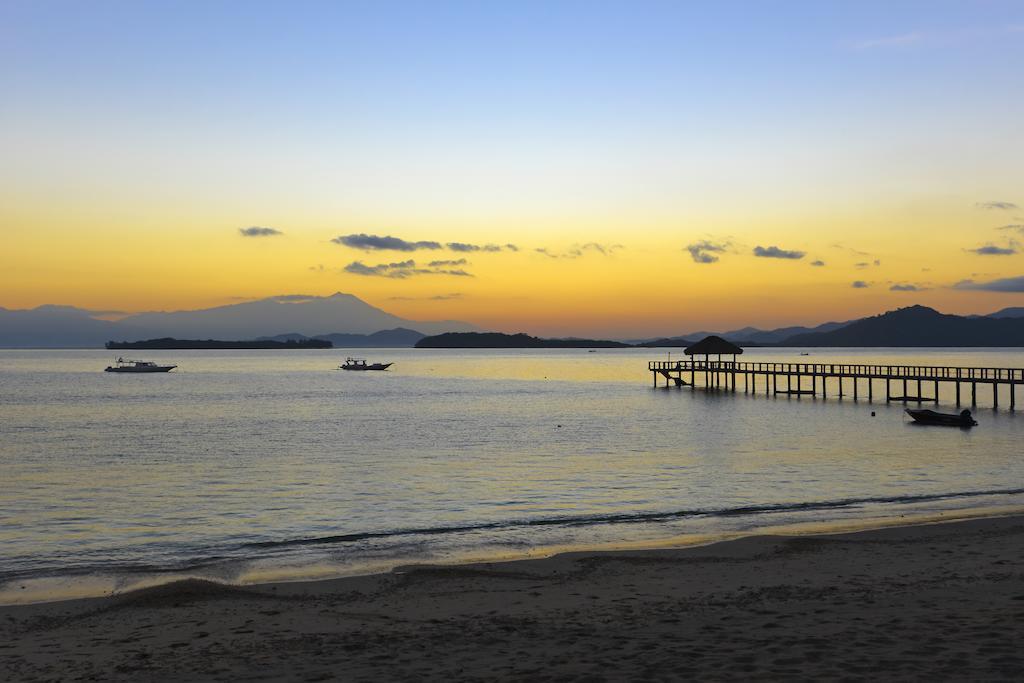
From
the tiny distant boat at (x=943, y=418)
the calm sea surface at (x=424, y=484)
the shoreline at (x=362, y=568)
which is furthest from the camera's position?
the tiny distant boat at (x=943, y=418)

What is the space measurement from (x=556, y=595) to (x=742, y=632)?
11.5ft

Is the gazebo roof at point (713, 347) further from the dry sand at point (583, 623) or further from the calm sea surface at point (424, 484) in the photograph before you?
the dry sand at point (583, 623)

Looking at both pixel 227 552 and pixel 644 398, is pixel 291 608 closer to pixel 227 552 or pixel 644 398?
pixel 227 552

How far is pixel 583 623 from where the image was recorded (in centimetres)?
1200

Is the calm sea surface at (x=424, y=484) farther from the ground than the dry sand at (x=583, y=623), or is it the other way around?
the dry sand at (x=583, y=623)

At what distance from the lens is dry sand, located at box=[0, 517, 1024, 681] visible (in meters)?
9.84

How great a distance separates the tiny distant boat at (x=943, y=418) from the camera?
166 feet

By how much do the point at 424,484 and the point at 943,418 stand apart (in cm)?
3539

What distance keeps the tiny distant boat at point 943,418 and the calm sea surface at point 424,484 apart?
1.27 m

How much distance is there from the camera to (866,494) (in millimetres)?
27297

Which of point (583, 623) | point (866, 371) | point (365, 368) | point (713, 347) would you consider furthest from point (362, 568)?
point (365, 368)

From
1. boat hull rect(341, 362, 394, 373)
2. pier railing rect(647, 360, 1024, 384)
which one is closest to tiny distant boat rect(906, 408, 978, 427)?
pier railing rect(647, 360, 1024, 384)

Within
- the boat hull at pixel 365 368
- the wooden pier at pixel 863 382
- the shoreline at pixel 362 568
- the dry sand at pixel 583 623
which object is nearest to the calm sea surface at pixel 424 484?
the shoreline at pixel 362 568

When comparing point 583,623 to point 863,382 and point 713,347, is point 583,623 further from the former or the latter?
point 863,382
